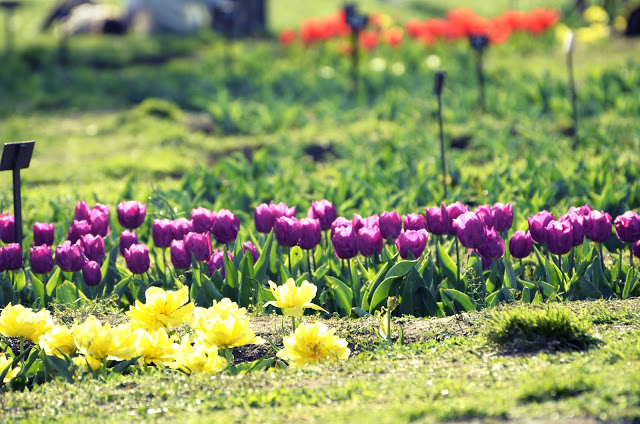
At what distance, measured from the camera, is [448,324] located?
4.09m

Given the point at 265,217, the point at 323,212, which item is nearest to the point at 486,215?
the point at 323,212

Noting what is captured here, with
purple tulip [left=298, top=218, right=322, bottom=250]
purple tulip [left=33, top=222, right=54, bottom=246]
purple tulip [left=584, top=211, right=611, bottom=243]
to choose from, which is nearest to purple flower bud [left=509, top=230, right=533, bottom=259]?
purple tulip [left=584, top=211, right=611, bottom=243]

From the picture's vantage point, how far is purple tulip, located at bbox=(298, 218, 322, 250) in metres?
4.59

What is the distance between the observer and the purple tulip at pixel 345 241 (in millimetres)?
4418

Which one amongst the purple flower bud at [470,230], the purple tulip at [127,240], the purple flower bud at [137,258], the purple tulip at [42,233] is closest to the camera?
the purple flower bud at [470,230]

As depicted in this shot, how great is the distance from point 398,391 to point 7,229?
2668mm

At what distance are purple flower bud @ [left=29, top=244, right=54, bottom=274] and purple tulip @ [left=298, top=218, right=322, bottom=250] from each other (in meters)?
1.31

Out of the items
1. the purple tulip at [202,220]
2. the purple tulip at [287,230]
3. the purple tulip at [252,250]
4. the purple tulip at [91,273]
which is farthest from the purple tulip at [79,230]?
the purple tulip at [287,230]

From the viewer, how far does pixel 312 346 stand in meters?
3.69

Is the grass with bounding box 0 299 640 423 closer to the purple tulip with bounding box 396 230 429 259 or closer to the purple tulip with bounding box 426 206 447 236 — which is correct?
the purple tulip with bounding box 396 230 429 259

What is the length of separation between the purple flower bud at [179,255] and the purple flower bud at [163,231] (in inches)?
9.2

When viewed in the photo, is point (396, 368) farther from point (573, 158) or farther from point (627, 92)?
point (627, 92)

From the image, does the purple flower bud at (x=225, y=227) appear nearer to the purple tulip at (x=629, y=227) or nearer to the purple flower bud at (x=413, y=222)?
the purple flower bud at (x=413, y=222)

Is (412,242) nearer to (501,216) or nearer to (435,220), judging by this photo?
(435,220)
